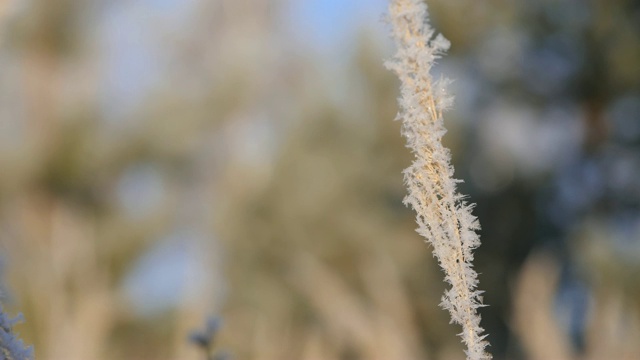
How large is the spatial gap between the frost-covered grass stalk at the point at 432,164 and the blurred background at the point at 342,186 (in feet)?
17.1

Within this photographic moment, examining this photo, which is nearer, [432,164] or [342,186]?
[432,164]

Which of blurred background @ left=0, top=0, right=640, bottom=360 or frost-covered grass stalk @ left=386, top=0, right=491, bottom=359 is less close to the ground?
blurred background @ left=0, top=0, right=640, bottom=360

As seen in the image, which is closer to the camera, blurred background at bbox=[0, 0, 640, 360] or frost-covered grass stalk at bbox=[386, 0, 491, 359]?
frost-covered grass stalk at bbox=[386, 0, 491, 359]

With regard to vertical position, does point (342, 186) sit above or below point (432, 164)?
above

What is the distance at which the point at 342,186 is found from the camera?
8.00 meters

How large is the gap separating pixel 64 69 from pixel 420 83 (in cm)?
667

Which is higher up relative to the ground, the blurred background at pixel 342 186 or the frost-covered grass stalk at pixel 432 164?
the blurred background at pixel 342 186

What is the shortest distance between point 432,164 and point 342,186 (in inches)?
→ 300

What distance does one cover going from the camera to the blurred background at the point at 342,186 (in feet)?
20.9

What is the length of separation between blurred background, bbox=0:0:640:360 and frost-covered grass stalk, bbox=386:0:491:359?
17.1 ft

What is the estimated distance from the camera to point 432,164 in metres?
0.39

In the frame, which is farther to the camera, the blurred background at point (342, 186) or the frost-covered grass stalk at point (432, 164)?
the blurred background at point (342, 186)

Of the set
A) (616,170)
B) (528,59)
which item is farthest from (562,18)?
(616,170)

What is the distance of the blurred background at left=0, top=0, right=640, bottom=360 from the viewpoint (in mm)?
6375
